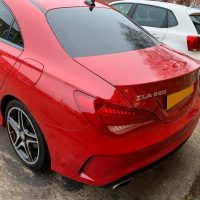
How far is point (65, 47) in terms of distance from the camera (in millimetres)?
2943

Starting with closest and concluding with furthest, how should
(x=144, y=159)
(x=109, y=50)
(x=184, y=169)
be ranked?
(x=144, y=159), (x=109, y=50), (x=184, y=169)

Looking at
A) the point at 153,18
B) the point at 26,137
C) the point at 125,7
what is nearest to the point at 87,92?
the point at 26,137

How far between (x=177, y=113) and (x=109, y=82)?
693 millimetres

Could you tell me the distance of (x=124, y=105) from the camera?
2.51 metres

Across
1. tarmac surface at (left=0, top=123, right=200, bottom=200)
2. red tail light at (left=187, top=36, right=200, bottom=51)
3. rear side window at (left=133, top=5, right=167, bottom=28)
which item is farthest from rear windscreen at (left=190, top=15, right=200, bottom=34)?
tarmac surface at (left=0, top=123, right=200, bottom=200)

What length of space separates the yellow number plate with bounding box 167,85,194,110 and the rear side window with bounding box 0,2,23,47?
139 cm

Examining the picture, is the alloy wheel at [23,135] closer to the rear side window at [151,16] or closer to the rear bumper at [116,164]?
the rear bumper at [116,164]


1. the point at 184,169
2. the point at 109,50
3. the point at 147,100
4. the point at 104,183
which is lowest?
the point at 184,169

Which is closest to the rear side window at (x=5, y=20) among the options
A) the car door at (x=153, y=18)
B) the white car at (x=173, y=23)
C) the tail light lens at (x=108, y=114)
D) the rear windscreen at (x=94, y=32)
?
the rear windscreen at (x=94, y=32)

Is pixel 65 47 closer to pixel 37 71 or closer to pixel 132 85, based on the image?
pixel 37 71

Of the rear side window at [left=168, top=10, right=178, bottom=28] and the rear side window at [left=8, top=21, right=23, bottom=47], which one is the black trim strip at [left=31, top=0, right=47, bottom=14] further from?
the rear side window at [left=168, top=10, right=178, bottom=28]

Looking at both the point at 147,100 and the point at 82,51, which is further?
the point at 82,51

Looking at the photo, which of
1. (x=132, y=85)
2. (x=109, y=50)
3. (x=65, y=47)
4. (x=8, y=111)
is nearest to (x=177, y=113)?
(x=132, y=85)

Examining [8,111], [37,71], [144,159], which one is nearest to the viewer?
[144,159]
